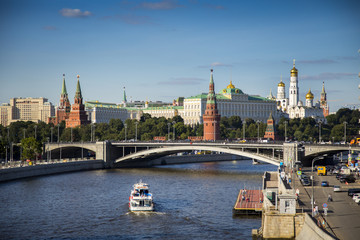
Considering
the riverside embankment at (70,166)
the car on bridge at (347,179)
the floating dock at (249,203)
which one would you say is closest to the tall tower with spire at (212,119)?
the riverside embankment at (70,166)

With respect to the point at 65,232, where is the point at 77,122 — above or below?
above

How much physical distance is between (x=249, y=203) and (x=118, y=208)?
40.9ft

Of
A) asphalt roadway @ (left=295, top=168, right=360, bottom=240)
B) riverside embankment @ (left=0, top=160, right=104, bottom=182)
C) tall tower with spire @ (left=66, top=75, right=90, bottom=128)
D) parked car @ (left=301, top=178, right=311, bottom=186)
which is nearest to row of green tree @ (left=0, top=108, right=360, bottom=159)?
tall tower with spire @ (left=66, top=75, right=90, bottom=128)

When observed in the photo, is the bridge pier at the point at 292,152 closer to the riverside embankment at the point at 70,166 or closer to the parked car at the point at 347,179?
the parked car at the point at 347,179

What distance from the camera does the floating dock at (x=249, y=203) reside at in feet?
177

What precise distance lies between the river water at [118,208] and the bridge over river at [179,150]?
5396mm

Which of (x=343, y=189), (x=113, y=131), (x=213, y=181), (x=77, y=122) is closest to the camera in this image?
(x=343, y=189)

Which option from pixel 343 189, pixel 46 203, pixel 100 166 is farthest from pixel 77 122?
pixel 343 189

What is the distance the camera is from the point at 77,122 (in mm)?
190500

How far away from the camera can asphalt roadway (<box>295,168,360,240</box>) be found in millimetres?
35444

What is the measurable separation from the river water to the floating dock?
1082 mm

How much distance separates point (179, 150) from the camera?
102625 mm

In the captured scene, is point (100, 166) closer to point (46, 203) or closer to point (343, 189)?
point (46, 203)

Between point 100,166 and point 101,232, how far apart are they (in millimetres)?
58065
